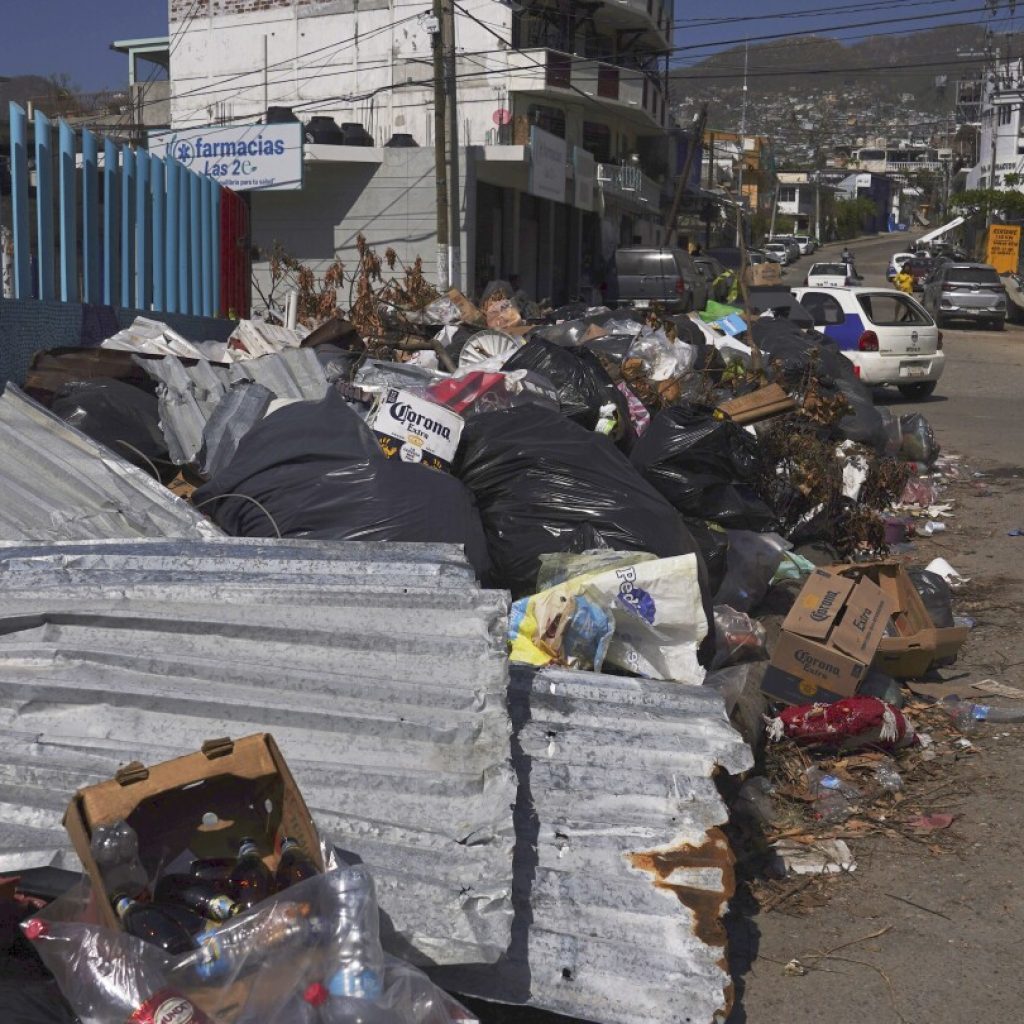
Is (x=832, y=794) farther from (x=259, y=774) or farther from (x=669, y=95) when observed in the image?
(x=669, y=95)

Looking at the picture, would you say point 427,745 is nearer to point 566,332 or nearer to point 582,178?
point 566,332

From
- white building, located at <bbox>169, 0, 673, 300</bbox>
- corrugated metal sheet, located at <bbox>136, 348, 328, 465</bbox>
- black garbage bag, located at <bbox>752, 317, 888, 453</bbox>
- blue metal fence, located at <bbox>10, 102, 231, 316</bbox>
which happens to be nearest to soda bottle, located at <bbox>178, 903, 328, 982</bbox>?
corrugated metal sheet, located at <bbox>136, 348, 328, 465</bbox>

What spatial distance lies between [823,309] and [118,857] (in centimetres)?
1425

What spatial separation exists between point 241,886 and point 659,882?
104 cm

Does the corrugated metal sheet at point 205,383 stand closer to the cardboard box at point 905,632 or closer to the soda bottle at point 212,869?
the cardboard box at point 905,632

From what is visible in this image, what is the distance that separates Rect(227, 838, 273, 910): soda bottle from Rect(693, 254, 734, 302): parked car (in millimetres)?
19534

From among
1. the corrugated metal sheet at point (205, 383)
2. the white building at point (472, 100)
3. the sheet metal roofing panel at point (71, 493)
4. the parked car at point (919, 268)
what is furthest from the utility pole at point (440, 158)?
the parked car at point (919, 268)

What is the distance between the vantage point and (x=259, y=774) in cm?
241

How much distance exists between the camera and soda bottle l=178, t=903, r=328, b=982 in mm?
2018

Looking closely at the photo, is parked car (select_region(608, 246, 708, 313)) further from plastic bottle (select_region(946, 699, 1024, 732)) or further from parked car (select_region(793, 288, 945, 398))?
plastic bottle (select_region(946, 699, 1024, 732))

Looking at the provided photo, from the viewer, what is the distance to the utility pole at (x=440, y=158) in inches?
701

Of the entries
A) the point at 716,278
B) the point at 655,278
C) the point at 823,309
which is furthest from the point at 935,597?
the point at 716,278

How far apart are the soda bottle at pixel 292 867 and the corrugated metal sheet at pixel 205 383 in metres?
3.34

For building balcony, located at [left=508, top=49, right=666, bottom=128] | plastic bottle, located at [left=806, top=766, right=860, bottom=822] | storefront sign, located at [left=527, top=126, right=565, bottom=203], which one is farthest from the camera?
building balcony, located at [left=508, top=49, right=666, bottom=128]
